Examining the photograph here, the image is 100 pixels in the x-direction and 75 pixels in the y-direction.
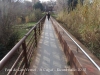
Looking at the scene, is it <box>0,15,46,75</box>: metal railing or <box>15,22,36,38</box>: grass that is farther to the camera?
<box>15,22,36,38</box>: grass

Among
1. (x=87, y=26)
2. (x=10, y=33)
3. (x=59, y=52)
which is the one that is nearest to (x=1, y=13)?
(x=10, y=33)

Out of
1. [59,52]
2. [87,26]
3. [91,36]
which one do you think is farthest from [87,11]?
[59,52]

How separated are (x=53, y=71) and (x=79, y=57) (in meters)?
0.84

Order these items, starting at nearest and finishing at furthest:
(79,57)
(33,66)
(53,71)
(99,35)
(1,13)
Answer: (79,57) → (53,71) → (33,66) → (99,35) → (1,13)

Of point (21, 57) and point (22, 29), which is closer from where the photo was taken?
point (21, 57)

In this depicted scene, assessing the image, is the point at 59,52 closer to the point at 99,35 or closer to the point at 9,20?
the point at 99,35

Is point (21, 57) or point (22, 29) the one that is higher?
point (21, 57)

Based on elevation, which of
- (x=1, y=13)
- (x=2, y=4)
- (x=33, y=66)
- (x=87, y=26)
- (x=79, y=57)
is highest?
(x=2, y=4)

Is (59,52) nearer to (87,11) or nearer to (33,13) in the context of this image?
(87,11)

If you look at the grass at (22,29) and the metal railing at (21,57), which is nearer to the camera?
the metal railing at (21,57)

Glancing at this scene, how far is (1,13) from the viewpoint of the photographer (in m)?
6.96

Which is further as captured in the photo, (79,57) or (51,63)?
(51,63)

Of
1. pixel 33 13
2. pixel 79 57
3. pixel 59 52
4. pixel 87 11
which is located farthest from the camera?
pixel 33 13

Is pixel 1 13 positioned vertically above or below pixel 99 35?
above
